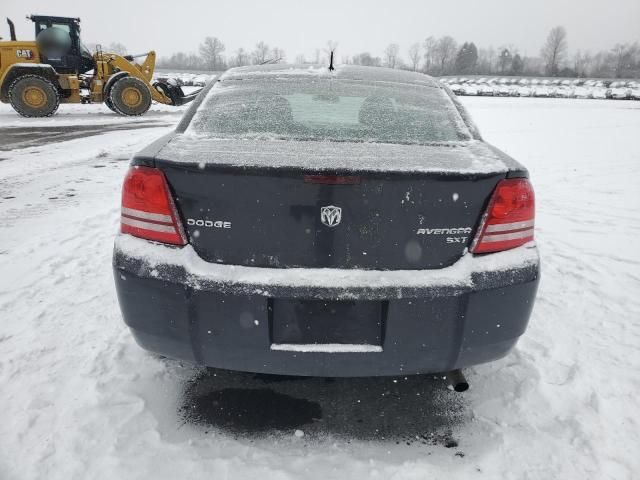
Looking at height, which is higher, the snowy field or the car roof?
the car roof

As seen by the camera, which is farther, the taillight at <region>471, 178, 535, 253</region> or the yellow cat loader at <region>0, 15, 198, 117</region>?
the yellow cat loader at <region>0, 15, 198, 117</region>

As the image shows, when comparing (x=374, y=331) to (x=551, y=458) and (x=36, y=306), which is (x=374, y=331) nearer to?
(x=551, y=458)

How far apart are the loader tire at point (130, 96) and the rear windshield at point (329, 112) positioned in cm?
1324

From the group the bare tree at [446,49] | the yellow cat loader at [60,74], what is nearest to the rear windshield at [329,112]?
the yellow cat loader at [60,74]

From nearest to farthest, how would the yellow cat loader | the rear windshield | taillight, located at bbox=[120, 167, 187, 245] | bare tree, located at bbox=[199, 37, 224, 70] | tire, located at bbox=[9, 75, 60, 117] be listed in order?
1. taillight, located at bbox=[120, 167, 187, 245]
2. the rear windshield
3. tire, located at bbox=[9, 75, 60, 117]
4. the yellow cat loader
5. bare tree, located at bbox=[199, 37, 224, 70]

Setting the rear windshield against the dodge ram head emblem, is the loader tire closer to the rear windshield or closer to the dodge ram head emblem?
the rear windshield

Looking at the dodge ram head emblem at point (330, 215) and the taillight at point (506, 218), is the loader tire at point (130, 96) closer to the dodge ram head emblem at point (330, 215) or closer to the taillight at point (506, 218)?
the dodge ram head emblem at point (330, 215)

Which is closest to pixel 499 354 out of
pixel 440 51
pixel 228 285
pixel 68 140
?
pixel 228 285

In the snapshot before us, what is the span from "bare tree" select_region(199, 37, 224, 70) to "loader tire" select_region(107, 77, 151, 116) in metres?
87.0

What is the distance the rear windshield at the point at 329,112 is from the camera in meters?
2.21

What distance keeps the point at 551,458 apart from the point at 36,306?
3052 millimetres

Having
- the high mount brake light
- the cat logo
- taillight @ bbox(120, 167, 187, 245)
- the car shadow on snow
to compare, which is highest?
the cat logo

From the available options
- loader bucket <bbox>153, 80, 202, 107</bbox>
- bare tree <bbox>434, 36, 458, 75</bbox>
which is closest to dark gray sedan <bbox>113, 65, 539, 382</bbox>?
loader bucket <bbox>153, 80, 202, 107</bbox>

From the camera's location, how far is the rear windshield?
221cm
